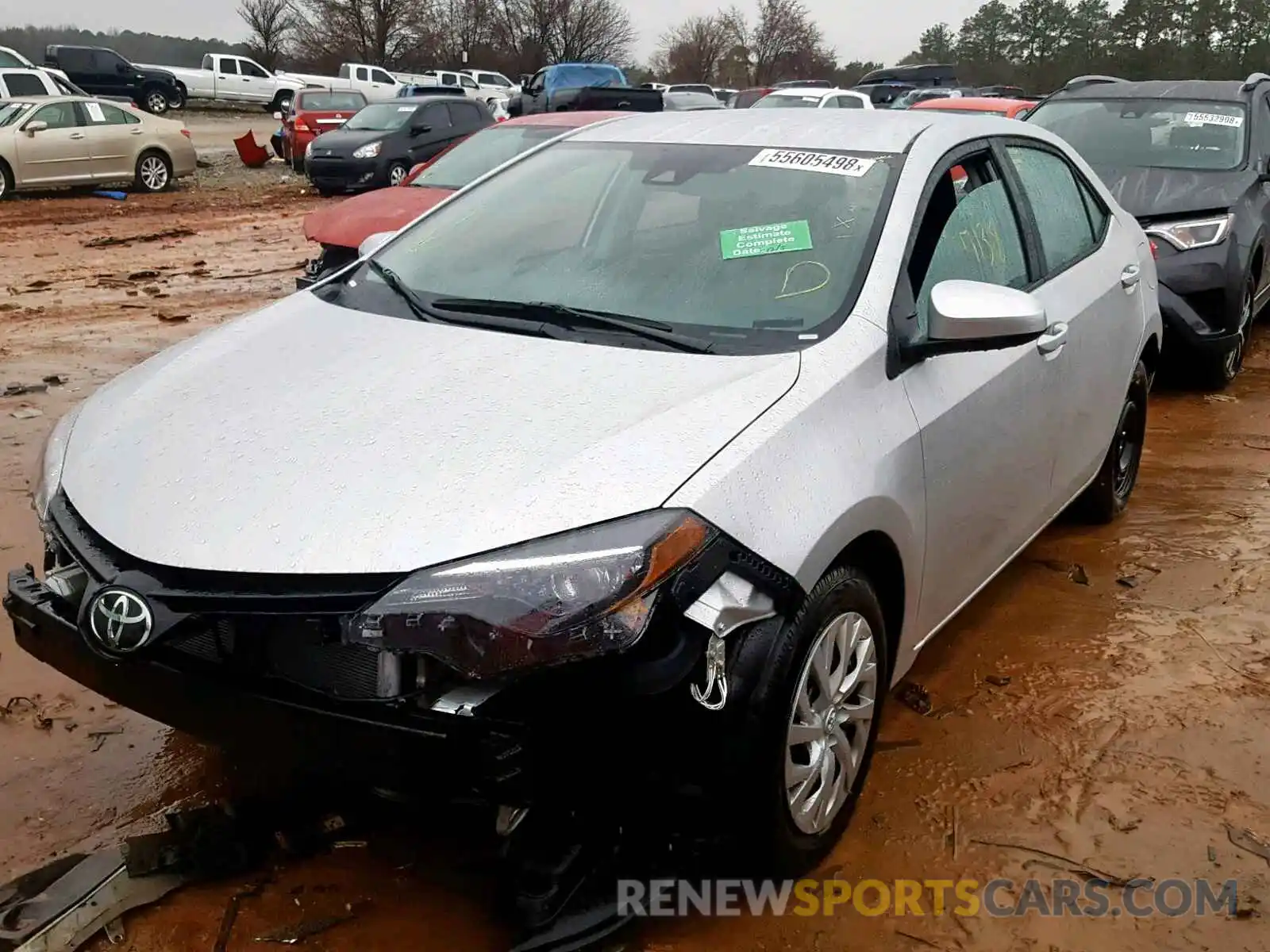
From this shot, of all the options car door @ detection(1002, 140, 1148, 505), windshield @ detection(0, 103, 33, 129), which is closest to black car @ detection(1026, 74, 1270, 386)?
car door @ detection(1002, 140, 1148, 505)

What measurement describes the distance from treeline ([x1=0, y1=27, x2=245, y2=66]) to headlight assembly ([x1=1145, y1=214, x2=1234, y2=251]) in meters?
59.1

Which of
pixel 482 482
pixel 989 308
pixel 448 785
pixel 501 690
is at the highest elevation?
pixel 989 308

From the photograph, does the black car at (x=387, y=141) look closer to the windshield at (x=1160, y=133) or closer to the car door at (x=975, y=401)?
the windshield at (x=1160, y=133)

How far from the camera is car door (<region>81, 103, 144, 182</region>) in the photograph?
16312 mm

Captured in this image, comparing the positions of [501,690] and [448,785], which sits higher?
[501,690]

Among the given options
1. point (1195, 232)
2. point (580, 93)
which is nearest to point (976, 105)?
point (1195, 232)

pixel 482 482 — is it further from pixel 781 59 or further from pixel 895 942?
pixel 781 59

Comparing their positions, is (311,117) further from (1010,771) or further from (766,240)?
(1010,771)

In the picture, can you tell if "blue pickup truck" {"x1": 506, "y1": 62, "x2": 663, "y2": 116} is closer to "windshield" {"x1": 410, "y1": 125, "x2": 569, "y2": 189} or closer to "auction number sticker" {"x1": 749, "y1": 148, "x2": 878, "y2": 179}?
"windshield" {"x1": 410, "y1": 125, "x2": 569, "y2": 189}

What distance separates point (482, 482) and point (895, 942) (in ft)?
4.32

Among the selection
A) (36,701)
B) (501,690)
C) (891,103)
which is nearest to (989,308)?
(501,690)

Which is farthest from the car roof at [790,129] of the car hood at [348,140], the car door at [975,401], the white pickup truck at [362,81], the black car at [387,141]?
the white pickup truck at [362,81]

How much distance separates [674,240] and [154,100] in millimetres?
33767

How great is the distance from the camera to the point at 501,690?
6.61 ft
